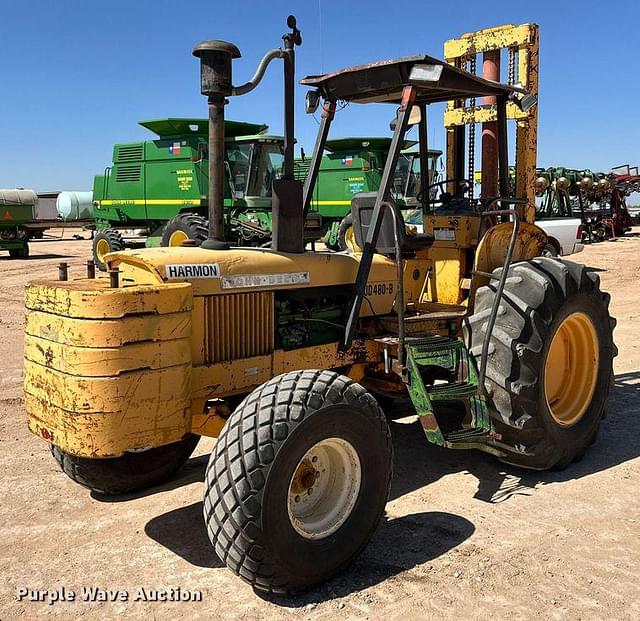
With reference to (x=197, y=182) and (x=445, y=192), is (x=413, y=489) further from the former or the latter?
(x=197, y=182)

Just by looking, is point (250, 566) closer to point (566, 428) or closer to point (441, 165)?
point (566, 428)

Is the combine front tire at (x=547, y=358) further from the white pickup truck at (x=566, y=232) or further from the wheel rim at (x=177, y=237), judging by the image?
the white pickup truck at (x=566, y=232)

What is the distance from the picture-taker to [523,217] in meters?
6.23

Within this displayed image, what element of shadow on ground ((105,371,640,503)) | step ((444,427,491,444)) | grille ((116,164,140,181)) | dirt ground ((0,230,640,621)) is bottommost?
dirt ground ((0,230,640,621))

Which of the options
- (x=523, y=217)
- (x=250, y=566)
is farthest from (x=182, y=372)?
(x=523, y=217)

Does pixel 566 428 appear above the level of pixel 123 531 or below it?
above

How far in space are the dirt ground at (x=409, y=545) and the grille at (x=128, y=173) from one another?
14735 mm

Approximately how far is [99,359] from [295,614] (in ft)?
4.94

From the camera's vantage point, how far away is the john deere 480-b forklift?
3.47 meters

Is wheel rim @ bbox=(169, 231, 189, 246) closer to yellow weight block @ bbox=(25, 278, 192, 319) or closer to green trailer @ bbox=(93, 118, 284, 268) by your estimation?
green trailer @ bbox=(93, 118, 284, 268)

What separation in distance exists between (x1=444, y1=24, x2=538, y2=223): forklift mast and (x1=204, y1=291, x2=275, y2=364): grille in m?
2.40

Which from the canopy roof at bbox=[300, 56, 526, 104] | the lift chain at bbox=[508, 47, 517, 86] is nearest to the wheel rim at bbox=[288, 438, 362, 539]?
the canopy roof at bbox=[300, 56, 526, 104]

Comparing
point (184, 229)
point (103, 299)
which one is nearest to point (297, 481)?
point (103, 299)

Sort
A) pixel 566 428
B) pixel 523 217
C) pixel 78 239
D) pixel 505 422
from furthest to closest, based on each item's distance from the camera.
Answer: pixel 78 239, pixel 523 217, pixel 566 428, pixel 505 422
